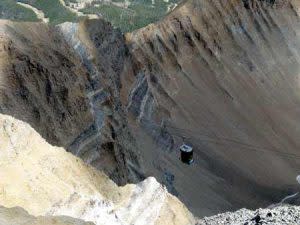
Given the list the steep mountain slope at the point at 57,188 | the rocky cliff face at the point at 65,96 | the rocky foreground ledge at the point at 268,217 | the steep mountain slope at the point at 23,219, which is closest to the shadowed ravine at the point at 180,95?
the rocky cliff face at the point at 65,96

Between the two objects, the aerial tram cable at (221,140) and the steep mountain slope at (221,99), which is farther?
the aerial tram cable at (221,140)

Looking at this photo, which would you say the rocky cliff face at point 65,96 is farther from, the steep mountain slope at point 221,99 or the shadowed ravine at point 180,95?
the steep mountain slope at point 221,99

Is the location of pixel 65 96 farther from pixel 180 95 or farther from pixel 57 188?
pixel 180 95

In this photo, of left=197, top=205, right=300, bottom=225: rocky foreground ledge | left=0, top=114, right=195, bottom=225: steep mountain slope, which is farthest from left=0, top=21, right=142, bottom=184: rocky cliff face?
left=197, top=205, right=300, bottom=225: rocky foreground ledge

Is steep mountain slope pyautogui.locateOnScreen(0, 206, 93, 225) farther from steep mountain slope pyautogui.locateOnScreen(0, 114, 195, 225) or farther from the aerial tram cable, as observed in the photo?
the aerial tram cable

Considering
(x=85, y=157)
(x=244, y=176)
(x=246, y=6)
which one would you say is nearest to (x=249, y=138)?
(x=244, y=176)

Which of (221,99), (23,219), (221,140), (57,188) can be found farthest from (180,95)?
(23,219)

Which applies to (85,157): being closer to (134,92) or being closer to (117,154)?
(117,154)
